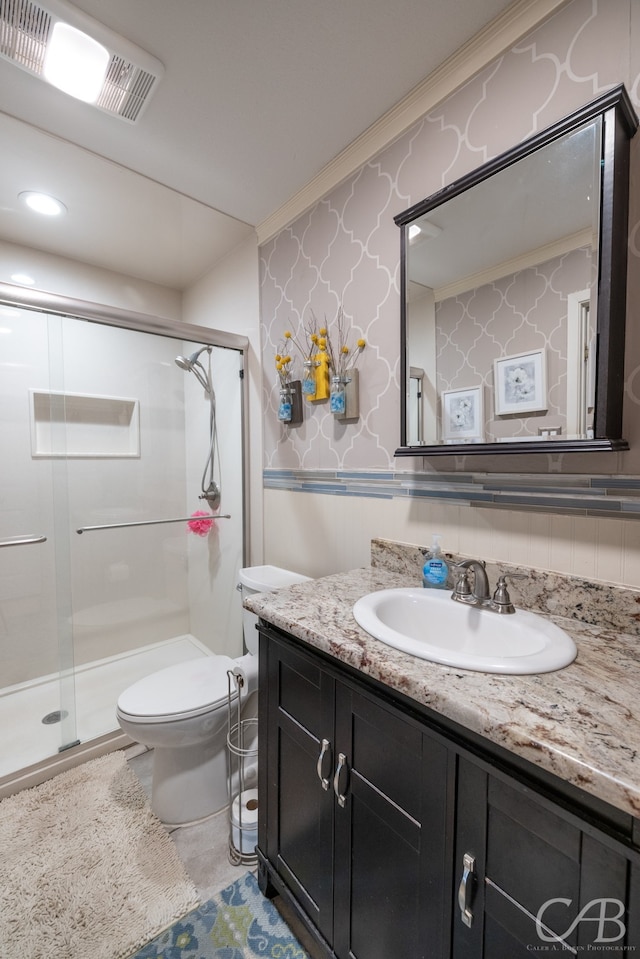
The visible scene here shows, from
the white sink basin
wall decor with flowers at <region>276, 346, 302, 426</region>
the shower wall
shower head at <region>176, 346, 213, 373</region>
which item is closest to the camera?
the white sink basin

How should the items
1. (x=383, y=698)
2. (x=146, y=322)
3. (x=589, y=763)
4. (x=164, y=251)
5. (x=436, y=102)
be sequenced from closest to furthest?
(x=589, y=763) → (x=383, y=698) → (x=436, y=102) → (x=146, y=322) → (x=164, y=251)

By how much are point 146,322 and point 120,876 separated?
2.01 m

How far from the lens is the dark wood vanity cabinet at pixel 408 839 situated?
0.53 m

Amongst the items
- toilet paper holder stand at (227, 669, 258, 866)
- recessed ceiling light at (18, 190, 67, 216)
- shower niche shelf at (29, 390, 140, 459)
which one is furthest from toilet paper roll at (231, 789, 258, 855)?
recessed ceiling light at (18, 190, 67, 216)

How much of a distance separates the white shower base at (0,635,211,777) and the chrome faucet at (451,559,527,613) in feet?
5.82

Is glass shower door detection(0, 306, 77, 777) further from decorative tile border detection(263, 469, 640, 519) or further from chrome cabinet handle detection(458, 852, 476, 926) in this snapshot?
chrome cabinet handle detection(458, 852, 476, 926)

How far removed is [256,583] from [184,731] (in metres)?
0.56

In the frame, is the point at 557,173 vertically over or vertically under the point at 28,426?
over

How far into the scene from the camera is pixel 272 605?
1.05 metres

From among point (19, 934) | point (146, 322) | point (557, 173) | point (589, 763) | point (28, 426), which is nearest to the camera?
point (589, 763)

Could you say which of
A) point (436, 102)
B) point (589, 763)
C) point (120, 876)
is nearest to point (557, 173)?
point (436, 102)

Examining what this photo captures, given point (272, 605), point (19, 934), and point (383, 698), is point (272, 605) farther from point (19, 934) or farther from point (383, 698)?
point (19, 934)

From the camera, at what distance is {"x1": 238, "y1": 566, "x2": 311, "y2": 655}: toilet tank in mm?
1663

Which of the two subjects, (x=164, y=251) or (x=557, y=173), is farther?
(x=164, y=251)
